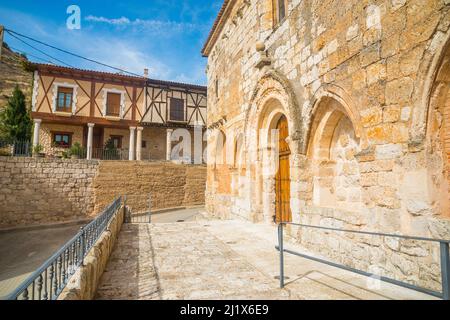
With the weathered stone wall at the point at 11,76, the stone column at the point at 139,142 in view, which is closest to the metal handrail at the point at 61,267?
the stone column at the point at 139,142

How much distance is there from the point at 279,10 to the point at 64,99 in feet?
59.3

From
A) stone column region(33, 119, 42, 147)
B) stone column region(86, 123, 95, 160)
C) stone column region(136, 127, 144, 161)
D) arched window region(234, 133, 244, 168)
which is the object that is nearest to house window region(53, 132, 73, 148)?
stone column region(33, 119, 42, 147)

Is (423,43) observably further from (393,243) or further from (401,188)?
(393,243)

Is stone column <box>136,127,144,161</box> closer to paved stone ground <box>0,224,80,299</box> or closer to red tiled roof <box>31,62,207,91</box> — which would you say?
red tiled roof <box>31,62,207,91</box>

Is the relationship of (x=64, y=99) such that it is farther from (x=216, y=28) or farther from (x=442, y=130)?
(x=442, y=130)

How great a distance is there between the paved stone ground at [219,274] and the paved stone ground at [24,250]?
4098mm

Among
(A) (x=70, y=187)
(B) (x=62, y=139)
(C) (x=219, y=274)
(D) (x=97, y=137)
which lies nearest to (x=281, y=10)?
(C) (x=219, y=274)

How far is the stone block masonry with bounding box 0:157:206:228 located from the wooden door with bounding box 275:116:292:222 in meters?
11.7

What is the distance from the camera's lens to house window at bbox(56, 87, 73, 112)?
19.2 meters

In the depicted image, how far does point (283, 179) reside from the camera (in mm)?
7152

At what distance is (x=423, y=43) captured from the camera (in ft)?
10.1

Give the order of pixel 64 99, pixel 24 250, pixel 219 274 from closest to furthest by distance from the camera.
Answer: pixel 219 274 → pixel 24 250 → pixel 64 99

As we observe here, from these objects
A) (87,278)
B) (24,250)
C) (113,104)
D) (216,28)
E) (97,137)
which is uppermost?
(216,28)

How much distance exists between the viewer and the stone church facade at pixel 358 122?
303 centimetres
